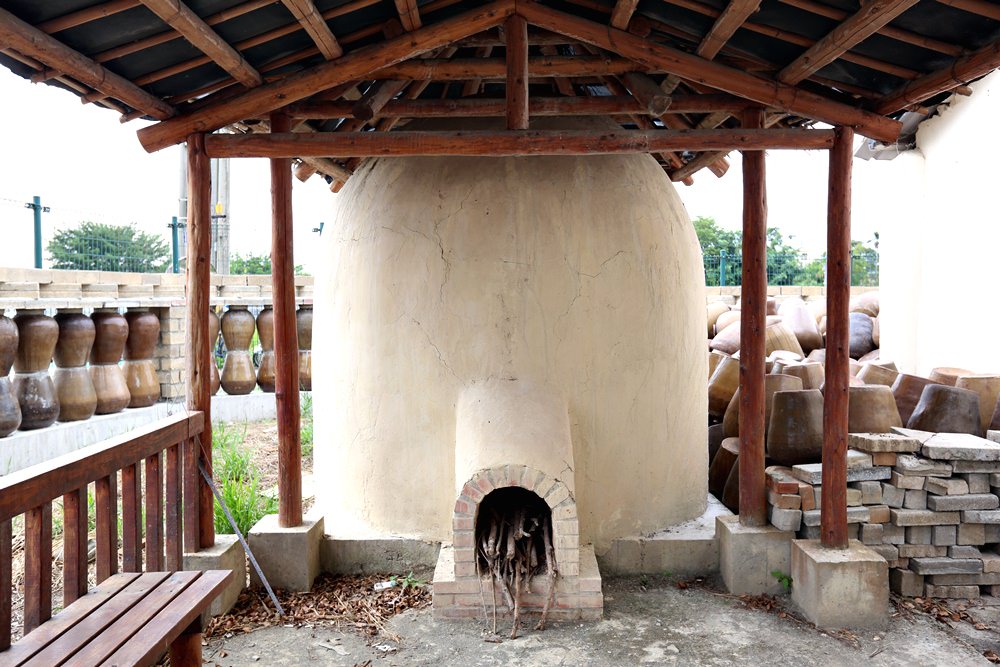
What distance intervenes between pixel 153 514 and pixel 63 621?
1185mm

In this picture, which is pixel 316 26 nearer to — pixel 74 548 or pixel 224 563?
pixel 74 548

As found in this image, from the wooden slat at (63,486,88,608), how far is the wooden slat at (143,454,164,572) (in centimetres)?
75

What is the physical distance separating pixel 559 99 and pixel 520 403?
2041 millimetres

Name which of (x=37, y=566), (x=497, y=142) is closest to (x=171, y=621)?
(x=37, y=566)

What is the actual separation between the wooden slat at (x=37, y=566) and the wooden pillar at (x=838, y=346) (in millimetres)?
4100

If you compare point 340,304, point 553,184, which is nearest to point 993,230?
point 553,184

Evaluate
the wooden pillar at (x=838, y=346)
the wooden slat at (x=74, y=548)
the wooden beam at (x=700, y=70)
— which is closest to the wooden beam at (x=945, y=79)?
the wooden beam at (x=700, y=70)

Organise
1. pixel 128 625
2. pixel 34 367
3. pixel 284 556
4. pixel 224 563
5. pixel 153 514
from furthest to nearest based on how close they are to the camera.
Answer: pixel 34 367, pixel 284 556, pixel 224 563, pixel 153 514, pixel 128 625

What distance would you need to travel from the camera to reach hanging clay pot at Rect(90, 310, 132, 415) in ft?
27.6

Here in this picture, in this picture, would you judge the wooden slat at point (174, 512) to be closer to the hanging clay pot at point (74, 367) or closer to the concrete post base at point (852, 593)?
the concrete post base at point (852, 593)

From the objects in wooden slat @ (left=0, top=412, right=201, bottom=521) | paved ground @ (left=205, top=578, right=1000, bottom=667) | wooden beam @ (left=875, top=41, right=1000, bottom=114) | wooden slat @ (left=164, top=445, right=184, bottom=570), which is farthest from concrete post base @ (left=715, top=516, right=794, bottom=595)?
wooden slat @ (left=0, top=412, right=201, bottom=521)

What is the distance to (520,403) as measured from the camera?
15.9 feet

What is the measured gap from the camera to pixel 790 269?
26.2 metres

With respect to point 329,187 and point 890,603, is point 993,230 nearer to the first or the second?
point 890,603
